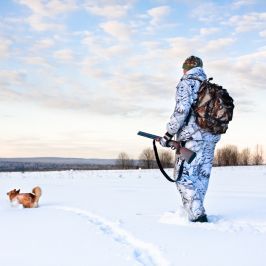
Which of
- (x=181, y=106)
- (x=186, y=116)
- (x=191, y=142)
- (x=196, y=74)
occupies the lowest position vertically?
(x=191, y=142)

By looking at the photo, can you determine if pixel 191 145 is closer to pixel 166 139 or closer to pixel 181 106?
pixel 166 139

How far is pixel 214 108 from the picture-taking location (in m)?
5.41

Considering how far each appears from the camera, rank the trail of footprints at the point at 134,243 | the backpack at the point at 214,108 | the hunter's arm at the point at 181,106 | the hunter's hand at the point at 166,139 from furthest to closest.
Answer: the hunter's hand at the point at 166,139 → the hunter's arm at the point at 181,106 → the backpack at the point at 214,108 → the trail of footprints at the point at 134,243

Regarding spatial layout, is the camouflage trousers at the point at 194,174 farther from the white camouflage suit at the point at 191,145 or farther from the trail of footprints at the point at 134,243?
the trail of footprints at the point at 134,243

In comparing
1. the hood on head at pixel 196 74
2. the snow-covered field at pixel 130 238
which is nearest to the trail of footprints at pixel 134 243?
the snow-covered field at pixel 130 238

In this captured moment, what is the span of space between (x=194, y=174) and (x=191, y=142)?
0.40m

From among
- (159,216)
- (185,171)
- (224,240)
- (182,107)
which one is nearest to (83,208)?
(159,216)

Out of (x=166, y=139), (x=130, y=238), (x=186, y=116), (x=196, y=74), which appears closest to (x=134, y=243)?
(x=130, y=238)

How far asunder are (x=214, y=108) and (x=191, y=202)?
119 centimetres

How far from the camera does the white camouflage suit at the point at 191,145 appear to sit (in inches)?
220

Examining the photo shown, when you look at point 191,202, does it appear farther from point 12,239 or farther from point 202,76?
point 12,239

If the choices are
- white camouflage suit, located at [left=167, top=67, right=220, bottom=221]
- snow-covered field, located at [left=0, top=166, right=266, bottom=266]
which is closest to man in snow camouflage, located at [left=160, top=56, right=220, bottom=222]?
white camouflage suit, located at [left=167, top=67, right=220, bottom=221]

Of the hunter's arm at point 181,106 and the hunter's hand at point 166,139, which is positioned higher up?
the hunter's arm at point 181,106

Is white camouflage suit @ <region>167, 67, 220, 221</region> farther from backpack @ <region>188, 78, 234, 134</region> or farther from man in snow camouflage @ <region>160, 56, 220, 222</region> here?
backpack @ <region>188, 78, 234, 134</region>
